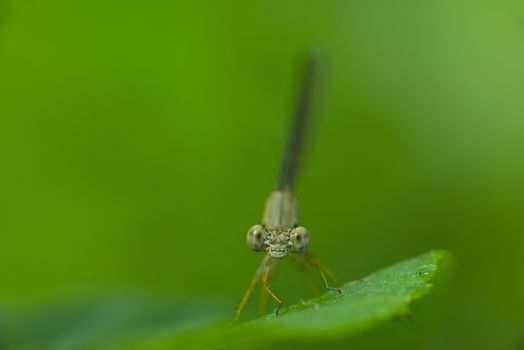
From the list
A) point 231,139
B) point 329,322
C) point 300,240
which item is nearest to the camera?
point 329,322

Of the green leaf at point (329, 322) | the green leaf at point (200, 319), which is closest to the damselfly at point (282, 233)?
the green leaf at point (200, 319)

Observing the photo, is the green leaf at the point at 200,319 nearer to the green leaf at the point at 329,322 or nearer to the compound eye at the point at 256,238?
the green leaf at the point at 329,322

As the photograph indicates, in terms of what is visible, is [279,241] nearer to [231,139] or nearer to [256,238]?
[256,238]

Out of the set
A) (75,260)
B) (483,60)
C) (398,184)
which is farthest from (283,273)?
(483,60)

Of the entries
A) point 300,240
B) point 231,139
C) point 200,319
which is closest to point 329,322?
point 300,240

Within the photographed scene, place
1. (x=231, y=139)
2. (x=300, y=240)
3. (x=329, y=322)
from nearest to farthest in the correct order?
(x=329, y=322) → (x=300, y=240) → (x=231, y=139)

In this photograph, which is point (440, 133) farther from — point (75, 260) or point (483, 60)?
point (75, 260)
